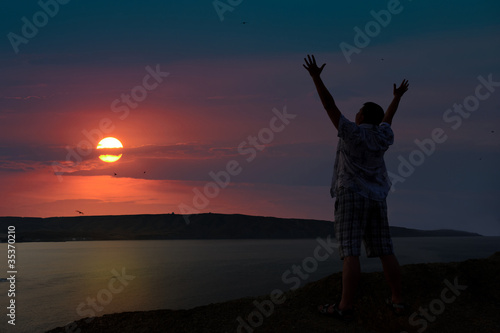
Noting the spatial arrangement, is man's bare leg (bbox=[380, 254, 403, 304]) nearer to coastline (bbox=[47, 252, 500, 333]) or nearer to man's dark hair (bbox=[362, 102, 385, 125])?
coastline (bbox=[47, 252, 500, 333])

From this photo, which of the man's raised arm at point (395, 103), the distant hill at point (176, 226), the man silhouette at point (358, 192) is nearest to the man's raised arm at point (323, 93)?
the man silhouette at point (358, 192)

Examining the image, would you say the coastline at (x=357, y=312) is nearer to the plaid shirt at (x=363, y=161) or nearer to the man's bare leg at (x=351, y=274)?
the man's bare leg at (x=351, y=274)

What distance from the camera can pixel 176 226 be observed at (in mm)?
166000

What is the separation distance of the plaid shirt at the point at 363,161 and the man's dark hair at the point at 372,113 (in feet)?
0.36

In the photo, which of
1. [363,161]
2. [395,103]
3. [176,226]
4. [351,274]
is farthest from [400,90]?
[176,226]

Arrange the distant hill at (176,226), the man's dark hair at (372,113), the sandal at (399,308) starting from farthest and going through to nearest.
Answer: the distant hill at (176,226)
the sandal at (399,308)
the man's dark hair at (372,113)

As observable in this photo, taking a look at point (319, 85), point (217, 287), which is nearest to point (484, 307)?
point (319, 85)

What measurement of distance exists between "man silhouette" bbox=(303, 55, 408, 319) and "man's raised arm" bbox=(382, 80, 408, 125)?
544 millimetres

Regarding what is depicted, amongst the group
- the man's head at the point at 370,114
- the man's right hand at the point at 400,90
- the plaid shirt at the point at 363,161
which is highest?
the man's right hand at the point at 400,90

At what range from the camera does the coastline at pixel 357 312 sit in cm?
564

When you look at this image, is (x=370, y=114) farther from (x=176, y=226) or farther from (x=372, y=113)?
(x=176, y=226)

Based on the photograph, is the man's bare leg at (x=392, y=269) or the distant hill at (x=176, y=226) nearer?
the man's bare leg at (x=392, y=269)

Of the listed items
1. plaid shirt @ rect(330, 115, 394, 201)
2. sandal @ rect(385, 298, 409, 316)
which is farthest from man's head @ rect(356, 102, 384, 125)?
sandal @ rect(385, 298, 409, 316)

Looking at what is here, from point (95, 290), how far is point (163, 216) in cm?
16233
